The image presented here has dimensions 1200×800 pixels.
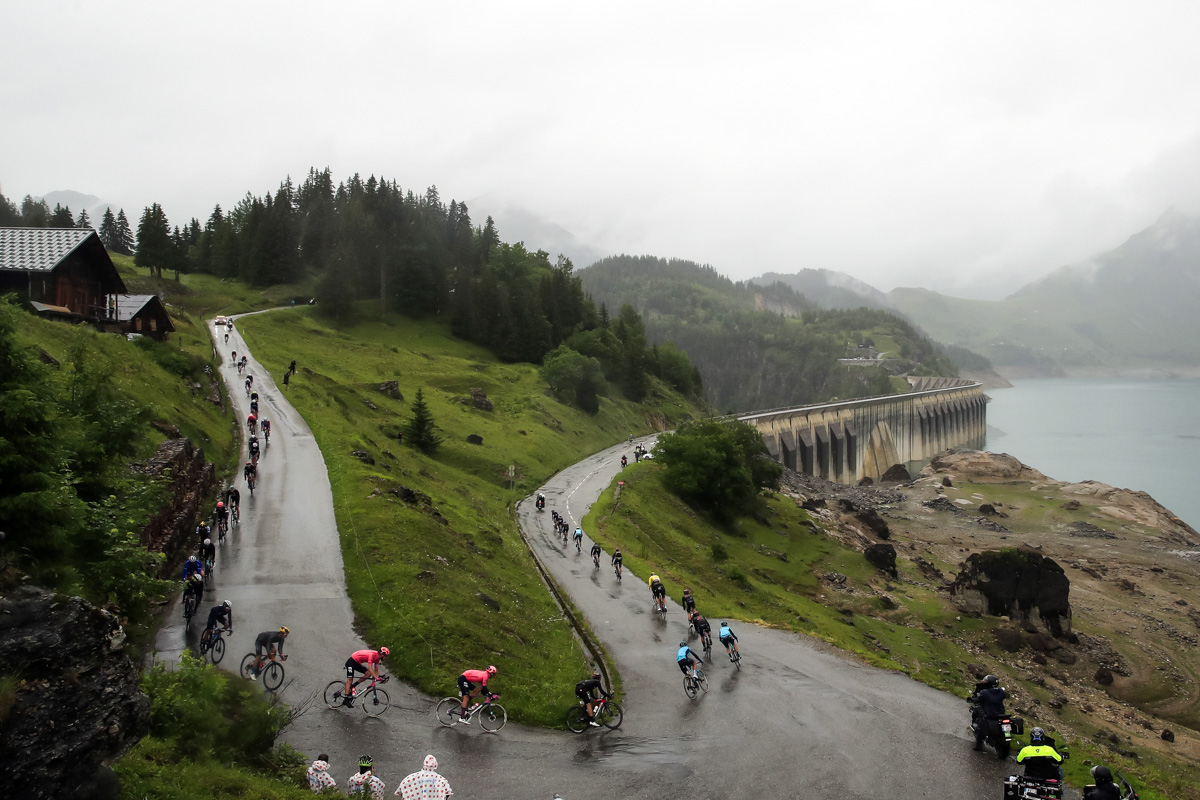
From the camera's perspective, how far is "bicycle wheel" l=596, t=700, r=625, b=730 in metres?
20.0

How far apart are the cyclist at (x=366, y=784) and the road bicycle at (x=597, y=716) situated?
6536 mm

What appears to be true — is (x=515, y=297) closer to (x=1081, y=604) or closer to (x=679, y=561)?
(x=679, y=561)

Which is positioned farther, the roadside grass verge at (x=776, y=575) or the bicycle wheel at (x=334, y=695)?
the roadside grass verge at (x=776, y=575)

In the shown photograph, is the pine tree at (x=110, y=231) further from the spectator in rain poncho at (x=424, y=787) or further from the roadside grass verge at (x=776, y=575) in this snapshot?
the spectator in rain poncho at (x=424, y=787)

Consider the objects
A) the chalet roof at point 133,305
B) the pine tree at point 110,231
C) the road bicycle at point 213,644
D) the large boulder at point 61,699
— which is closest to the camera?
the large boulder at point 61,699

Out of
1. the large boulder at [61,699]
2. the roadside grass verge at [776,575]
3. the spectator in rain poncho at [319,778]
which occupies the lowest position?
the roadside grass verge at [776,575]

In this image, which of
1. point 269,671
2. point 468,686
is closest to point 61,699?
point 269,671

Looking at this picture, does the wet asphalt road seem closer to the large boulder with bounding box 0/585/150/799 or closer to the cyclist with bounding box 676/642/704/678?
the cyclist with bounding box 676/642/704/678

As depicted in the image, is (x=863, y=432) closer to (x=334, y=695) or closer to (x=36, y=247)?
(x=36, y=247)

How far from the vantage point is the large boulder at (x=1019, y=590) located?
46906 mm

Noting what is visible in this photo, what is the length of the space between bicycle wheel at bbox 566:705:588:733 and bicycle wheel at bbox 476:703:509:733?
5.95 ft

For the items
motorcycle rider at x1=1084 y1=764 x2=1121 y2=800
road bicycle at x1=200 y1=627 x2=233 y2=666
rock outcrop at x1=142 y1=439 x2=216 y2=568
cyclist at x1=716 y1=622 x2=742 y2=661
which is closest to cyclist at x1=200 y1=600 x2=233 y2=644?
road bicycle at x1=200 y1=627 x2=233 y2=666

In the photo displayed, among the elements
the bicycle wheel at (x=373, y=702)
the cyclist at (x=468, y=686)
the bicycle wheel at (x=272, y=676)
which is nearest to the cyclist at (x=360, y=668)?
the bicycle wheel at (x=373, y=702)

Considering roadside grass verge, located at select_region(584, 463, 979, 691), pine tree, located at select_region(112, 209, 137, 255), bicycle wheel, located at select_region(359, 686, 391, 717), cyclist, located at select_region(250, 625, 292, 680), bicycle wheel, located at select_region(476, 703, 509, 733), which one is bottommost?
roadside grass verge, located at select_region(584, 463, 979, 691)
